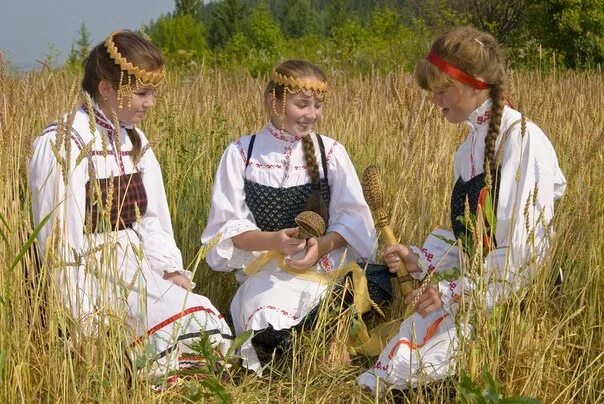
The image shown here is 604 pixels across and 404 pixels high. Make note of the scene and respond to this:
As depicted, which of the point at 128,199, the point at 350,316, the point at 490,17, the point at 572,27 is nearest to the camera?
the point at 350,316

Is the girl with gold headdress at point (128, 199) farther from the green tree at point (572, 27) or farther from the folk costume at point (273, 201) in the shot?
the green tree at point (572, 27)

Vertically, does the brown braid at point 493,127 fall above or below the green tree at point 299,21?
below

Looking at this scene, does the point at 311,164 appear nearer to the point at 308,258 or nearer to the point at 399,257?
the point at 308,258

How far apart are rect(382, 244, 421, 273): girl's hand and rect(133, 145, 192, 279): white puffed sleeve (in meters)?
0.64

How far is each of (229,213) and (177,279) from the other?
317 millimetres

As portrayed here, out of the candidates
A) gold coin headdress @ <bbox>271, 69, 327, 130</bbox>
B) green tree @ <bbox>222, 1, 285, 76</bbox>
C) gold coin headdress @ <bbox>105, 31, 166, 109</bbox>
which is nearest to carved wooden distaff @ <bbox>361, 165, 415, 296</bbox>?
gold coin headdress @ <bbox>271, 69, 327, 130</bbox>

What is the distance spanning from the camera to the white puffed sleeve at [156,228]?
2633 millimetres

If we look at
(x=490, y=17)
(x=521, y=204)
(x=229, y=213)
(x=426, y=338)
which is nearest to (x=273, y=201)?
(x=229, y=213)

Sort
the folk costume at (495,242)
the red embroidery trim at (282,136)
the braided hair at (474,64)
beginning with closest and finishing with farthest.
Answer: the folk costume at (495,242), the braided hair at (474,64), the red embroidery trim at (282,136)

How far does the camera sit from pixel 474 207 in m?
2.41

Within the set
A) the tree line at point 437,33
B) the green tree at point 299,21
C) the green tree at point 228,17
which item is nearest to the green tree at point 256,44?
the tree line at point 437,33

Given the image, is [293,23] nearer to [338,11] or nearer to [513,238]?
[338,11]

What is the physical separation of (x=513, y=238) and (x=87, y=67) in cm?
140

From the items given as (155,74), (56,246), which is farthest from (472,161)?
(56,246)
